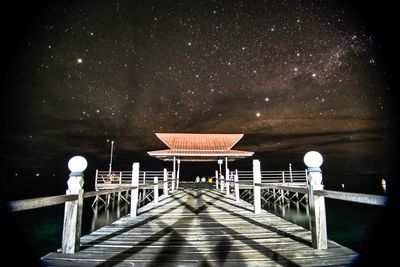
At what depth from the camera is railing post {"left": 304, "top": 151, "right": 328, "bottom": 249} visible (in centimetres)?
300

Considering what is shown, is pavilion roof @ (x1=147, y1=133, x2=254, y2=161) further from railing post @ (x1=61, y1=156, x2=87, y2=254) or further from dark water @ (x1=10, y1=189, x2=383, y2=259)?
railing post @ (x1=61, y1=156, x2=87, y2=254)

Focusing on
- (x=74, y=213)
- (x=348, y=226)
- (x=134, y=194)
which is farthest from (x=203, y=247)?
(x=348, y=226)

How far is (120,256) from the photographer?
2795 millimetres

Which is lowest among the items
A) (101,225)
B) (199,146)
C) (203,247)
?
(101,225)

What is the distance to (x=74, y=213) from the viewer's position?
296 cm

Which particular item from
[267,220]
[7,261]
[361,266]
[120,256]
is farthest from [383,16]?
[7,261]

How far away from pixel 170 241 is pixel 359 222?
67.6 ft

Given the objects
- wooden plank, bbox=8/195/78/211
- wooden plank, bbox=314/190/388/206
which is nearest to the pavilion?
wooden plank, bbox=314/190/388/206

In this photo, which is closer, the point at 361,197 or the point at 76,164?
the point at 361,197

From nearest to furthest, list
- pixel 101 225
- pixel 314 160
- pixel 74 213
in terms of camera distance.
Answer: pixel 74 213 < pixel 314 160 < pixel 101 225

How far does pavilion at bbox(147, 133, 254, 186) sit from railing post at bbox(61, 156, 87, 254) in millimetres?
13740

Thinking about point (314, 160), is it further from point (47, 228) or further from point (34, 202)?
point (47, 228)

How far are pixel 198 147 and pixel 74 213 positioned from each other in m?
16.0

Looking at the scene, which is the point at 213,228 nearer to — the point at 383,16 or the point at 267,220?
the point at 267,220
